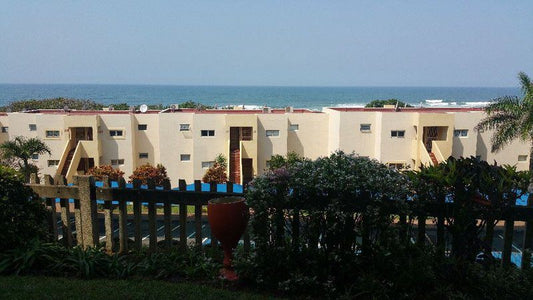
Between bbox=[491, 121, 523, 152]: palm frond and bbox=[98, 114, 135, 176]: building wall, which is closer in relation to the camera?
bbox=[491, 121, 523, 152]: palm frond

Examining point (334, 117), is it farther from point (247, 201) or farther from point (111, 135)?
point (247, 201)

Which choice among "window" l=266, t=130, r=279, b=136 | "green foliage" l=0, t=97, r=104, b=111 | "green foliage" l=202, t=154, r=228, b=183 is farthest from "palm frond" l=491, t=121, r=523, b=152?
"green foliage" l=0, t=97, r=104, b=111

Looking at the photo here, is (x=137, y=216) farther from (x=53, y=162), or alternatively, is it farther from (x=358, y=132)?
(x=53, y=162)

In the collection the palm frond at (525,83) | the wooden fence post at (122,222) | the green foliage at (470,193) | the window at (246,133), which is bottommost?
the window at (246,133)

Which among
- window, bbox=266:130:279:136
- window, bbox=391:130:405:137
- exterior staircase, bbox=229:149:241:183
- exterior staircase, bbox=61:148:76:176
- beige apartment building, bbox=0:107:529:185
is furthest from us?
window, bbox=266:130:279:136

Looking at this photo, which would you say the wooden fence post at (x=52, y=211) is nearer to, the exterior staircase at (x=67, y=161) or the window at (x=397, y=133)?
the exterior staircase at (x=67, y=161)

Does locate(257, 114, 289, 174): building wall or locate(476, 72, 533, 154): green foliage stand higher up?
locate(476, 72, 533, 154): green foliage

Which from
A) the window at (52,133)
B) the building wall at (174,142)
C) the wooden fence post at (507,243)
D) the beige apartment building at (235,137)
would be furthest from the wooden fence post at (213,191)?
the window at (52,133)

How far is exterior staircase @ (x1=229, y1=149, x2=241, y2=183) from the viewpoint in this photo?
31680 millimetres

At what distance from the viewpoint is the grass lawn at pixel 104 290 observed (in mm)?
4631

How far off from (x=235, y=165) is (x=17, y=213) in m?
27.1

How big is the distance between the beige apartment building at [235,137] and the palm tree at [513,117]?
15.9ft

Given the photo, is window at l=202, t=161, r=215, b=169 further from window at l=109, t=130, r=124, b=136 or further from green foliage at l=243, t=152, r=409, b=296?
green foliage at l=243, t=152, r=409, b=296

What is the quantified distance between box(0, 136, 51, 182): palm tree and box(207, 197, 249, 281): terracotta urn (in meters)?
26.8
